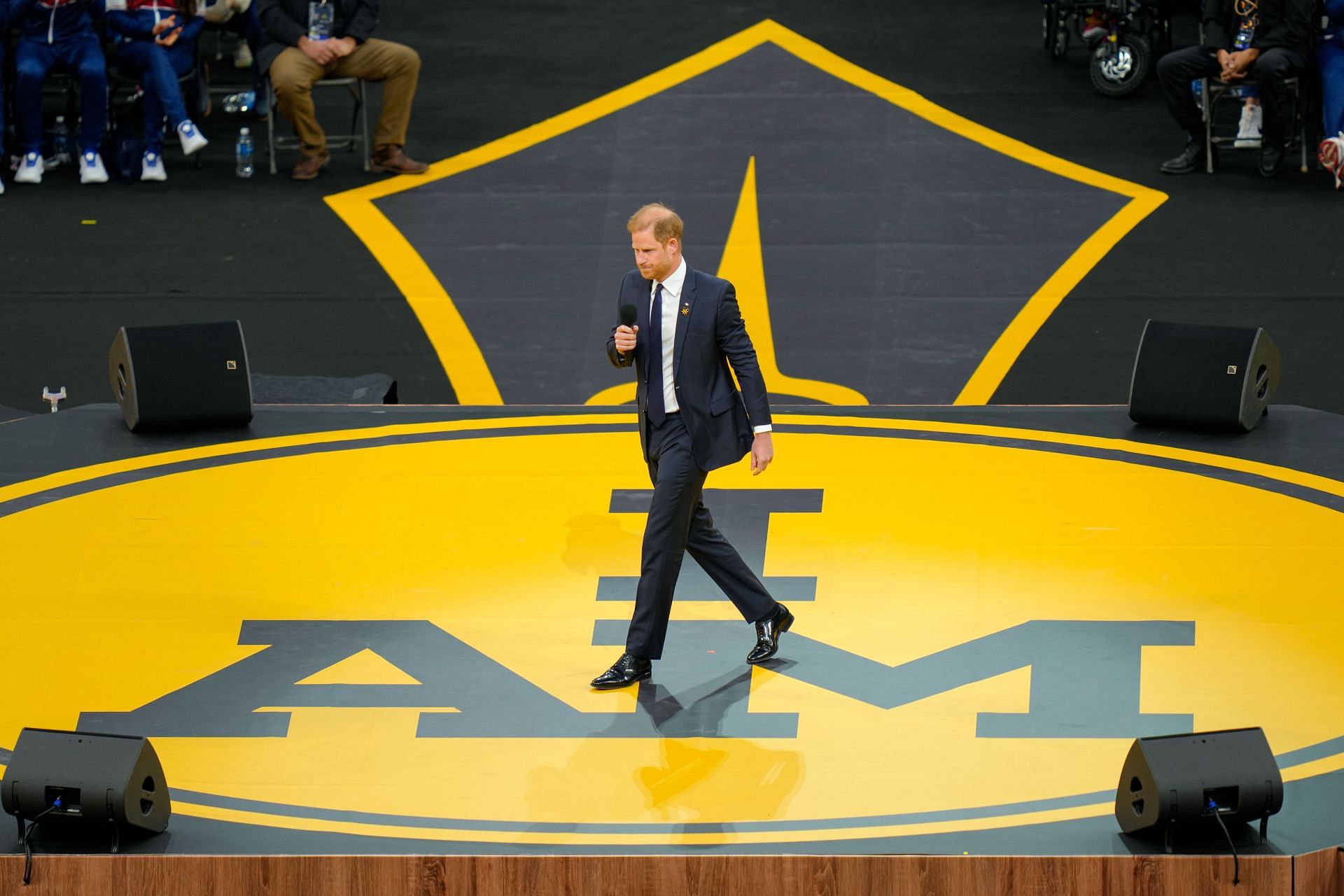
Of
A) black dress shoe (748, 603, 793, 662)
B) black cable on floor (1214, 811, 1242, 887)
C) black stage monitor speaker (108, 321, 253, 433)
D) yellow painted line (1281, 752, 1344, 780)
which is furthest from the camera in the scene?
black stage monitor speaker (108, 321, 253, 433)

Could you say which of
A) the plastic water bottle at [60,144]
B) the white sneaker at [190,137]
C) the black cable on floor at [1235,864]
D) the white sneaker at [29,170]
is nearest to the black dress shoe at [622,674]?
the black cable on floor at [1235,864]

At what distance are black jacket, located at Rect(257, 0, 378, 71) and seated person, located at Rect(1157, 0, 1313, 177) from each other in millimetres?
4134

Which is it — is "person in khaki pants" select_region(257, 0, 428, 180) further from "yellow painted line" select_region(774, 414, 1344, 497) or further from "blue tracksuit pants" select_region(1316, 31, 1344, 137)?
"blue tracksuit pants" select_region(1316, 31, 1344, 137)

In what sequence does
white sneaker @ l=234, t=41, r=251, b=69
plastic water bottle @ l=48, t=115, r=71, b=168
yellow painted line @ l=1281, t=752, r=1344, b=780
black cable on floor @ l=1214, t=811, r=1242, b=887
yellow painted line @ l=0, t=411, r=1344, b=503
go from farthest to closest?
white sneaker @ l=234, t=41, r=251, b=69, plastic water bottle @ l=48, t=115, r=71, b=168, yellow painted line @ l=0, t=411, r=1344, b=503, yellow painted line @ l=1281, t=752, r=1344, b=780, black cable on floor @ l=1214, t=811, r=1242, b=887

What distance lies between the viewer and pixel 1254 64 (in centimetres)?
1028

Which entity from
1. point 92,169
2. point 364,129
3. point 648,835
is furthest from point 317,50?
point 648,835

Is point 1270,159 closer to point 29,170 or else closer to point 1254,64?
point 1254,64

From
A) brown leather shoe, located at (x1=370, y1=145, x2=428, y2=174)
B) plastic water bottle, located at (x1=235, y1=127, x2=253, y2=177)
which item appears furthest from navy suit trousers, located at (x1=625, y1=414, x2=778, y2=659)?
plastic water bottle, located at (x1=235, y1=127, x2=253, y2=177)

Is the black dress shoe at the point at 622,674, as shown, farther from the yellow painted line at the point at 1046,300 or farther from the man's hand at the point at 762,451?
the yellow painted line at the point at 1046,300

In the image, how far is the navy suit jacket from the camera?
230 inches

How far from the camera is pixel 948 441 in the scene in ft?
25.2

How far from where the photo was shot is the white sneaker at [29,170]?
10.6 m

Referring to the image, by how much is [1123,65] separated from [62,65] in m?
5.78

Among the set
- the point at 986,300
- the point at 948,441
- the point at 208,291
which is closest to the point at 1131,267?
the point at 986,300
